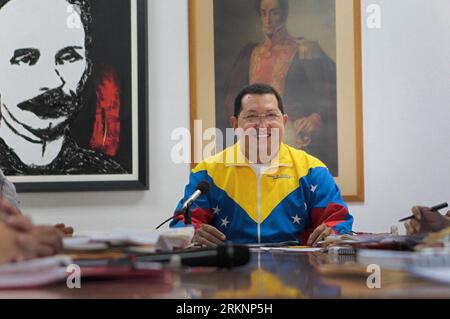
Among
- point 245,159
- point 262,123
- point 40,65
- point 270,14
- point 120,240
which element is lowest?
point 120,240

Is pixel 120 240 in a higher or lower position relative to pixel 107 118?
lower

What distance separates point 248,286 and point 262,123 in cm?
159

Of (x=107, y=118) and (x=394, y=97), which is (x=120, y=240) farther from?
(x=394, y=97)

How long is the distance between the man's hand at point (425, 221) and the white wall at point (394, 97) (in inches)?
59.0

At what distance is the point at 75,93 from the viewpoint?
2666mm

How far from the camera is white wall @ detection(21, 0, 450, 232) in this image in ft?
9.04

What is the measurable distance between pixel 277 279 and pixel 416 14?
253 cm

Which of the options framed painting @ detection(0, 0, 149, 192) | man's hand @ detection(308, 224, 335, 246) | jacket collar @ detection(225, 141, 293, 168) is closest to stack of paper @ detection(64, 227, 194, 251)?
man's hand @ detection(308, 224, 335, 246)

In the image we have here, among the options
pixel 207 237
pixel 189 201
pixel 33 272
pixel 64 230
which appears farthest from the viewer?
pixel 207 237

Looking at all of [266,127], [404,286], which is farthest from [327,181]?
[404,286]

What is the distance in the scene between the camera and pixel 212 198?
6.95ft

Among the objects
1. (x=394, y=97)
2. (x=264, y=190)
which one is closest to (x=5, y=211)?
(x=264, y=190)

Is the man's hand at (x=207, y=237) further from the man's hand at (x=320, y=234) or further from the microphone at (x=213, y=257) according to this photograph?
the microphone at (x=213, y=257)

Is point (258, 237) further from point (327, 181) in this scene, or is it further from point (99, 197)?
point (99, 197)
